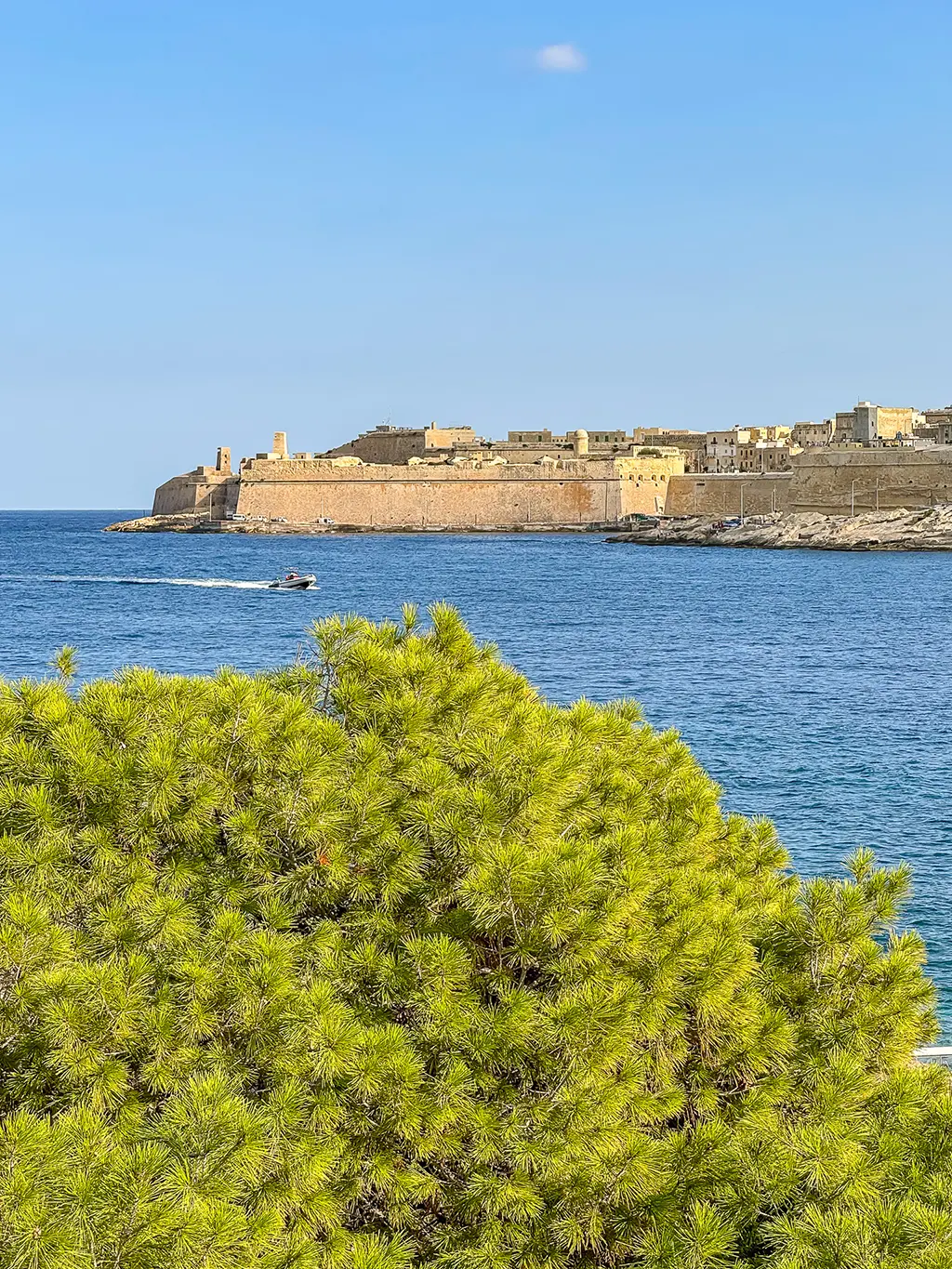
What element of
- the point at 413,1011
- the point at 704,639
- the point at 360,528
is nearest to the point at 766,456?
the point at 360,528

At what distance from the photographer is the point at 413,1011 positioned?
346 centimetres

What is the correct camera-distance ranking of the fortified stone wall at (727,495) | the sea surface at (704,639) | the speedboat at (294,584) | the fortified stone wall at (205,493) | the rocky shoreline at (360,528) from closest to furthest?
the sea surface at (704,639), the speedboat at (294,584), the fortified stone wall at (727,495), the rocky shoreline at (360,528), the fortified stone wall at (205,493)

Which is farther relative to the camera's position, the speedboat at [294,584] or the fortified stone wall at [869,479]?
the fortified stone wall at [869,479]

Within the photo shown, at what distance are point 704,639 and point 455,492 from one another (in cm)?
3892

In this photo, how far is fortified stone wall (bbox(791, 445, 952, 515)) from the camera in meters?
51.9

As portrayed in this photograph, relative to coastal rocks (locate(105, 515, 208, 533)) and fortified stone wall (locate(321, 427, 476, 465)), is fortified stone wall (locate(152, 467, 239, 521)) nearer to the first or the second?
coastal rocks (locate(105, 515, 208, 533))

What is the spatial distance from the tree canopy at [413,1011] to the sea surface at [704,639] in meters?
3.21

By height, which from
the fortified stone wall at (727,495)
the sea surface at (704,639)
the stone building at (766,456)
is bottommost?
the sea surface at (704,639)

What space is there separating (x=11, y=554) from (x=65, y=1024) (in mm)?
51654

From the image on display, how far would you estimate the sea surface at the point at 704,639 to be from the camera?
10.6 m

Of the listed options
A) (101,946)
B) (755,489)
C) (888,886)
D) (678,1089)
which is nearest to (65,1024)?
(101,946)

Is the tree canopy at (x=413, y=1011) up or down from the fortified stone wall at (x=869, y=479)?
down

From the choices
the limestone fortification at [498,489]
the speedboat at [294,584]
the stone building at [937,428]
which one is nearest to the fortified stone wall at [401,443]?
the limestone fortification at [498,489]

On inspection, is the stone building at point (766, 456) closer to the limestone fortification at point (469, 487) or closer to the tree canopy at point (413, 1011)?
the limestone fortification at point (469, 487)
